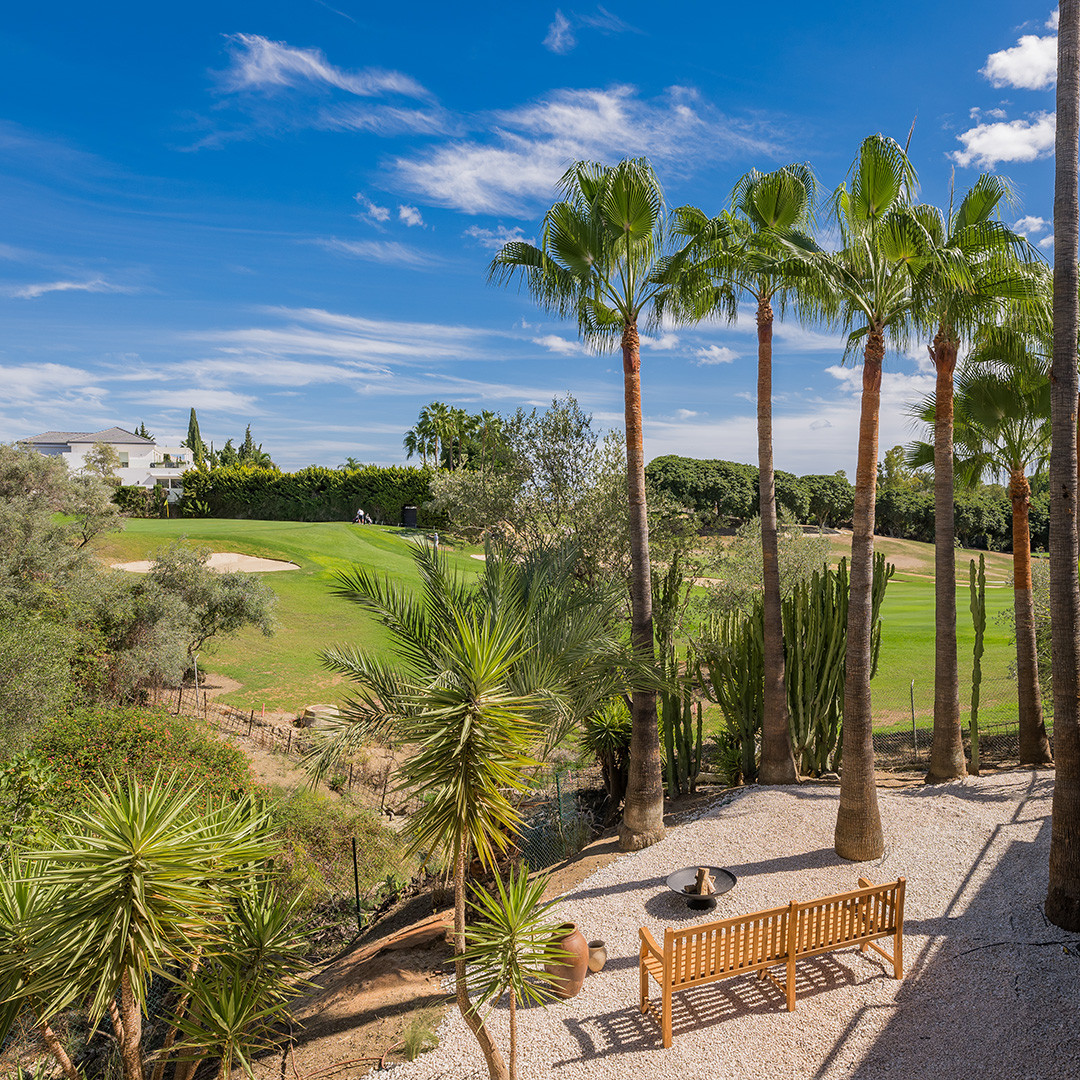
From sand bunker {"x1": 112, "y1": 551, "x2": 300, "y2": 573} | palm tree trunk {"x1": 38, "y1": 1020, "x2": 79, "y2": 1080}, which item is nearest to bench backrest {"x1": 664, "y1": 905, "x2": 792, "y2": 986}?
palm tree trunk {"x1": 38, "y1": 1020, "x2": 79, "y2": 1080}

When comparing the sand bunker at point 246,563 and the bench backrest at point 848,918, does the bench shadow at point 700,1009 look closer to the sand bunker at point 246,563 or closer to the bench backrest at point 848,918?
the bench backrest at point 848,918

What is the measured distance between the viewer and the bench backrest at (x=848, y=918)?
6.64 meters

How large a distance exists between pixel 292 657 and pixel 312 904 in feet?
46.3

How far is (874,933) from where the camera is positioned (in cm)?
690

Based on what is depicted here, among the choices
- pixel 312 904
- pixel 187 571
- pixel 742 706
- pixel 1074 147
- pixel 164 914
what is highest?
pixel 1074 147

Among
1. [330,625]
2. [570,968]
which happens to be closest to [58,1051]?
[570,968]

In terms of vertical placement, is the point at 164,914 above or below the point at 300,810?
above

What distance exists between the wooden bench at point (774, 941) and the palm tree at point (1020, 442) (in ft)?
22.9

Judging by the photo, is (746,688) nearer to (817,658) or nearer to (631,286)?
(817,658)

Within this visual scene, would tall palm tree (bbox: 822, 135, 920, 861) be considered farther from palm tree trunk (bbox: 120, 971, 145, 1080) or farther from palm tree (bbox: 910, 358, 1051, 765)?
palm tree trunk (bbox: 120, 971, 145, 1080)

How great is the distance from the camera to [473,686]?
4.89m

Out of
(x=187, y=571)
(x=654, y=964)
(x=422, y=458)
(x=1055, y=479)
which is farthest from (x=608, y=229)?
(x=422, y=458)

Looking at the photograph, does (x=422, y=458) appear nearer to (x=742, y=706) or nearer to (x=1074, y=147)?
(x=742, y=706)

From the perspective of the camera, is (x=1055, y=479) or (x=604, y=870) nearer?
(x=1055, y=479)
